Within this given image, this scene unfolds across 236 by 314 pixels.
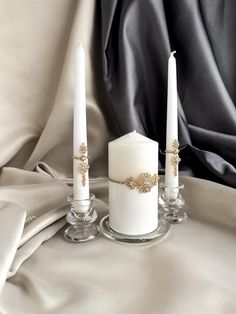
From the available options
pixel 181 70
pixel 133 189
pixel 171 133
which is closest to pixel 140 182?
pixel 133 189

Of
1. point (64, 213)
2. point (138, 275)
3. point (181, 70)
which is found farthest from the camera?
point (181, 70)

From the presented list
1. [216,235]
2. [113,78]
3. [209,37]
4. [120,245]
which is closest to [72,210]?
[120,245]

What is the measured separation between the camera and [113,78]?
2.36 feet

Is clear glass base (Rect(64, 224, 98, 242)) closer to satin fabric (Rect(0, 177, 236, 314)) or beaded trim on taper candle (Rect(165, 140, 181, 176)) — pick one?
satin fabric (Rect(0, 177, 236, 314))

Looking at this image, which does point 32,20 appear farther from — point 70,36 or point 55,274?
point 55,274

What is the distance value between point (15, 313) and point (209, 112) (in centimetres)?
52

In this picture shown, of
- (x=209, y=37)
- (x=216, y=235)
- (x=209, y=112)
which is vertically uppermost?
(x=209, y=37)

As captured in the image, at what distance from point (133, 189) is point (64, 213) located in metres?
0.13

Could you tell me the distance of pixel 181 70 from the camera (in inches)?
28.6

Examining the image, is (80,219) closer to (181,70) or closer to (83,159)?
(83,159)

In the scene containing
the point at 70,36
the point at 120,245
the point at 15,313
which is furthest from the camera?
the point at 70,36

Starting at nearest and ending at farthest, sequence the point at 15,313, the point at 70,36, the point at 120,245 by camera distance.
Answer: the point at 15,313 → the point at 120,245 → the point at 70,36

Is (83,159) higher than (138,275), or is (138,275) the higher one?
(83,159)

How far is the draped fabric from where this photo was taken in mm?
680
